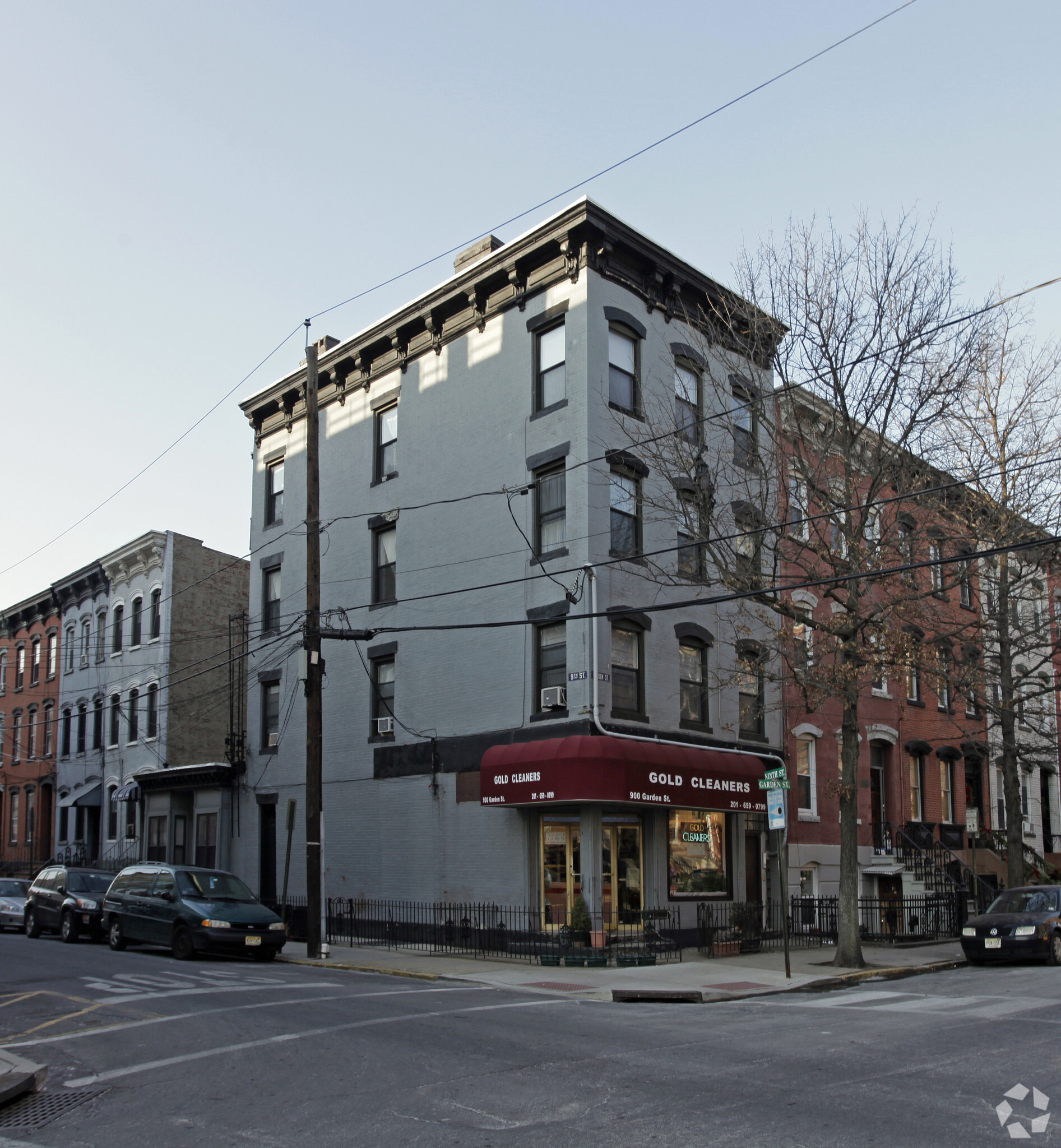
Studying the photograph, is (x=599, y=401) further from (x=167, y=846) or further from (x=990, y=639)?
(x=167, y=846)

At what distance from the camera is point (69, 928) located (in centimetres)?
2452

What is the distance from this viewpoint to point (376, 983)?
1717cm

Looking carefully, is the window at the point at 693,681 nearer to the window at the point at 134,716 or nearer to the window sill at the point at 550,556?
the window sill at the point at 550,556

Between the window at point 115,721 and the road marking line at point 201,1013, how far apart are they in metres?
26.9

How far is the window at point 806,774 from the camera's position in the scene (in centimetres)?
2855

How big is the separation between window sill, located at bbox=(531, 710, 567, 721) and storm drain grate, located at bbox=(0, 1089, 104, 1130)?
1373cm

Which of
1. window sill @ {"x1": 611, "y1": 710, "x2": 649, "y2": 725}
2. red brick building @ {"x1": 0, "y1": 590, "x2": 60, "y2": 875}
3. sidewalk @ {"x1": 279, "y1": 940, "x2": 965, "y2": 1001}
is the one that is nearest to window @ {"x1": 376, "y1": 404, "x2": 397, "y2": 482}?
window sill @ {"x1": 611, "y1": 710, "x2": 649, "y2": 725}

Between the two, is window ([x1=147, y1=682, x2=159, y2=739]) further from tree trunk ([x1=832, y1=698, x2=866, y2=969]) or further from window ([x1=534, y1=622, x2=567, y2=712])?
tree trunk ([x1=832, y1=698, x2=866, y2=969])

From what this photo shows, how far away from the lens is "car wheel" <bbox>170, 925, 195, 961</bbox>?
20.0m

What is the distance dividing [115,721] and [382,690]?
56.3 feet

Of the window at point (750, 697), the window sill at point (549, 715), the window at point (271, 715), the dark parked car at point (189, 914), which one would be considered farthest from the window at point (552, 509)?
the window at point (271, 715)

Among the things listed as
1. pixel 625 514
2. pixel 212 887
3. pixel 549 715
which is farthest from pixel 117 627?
pixel 625 514

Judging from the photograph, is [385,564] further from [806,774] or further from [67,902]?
[806,774]

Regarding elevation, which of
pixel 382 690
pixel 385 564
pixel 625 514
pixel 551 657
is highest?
pixel 625 514
